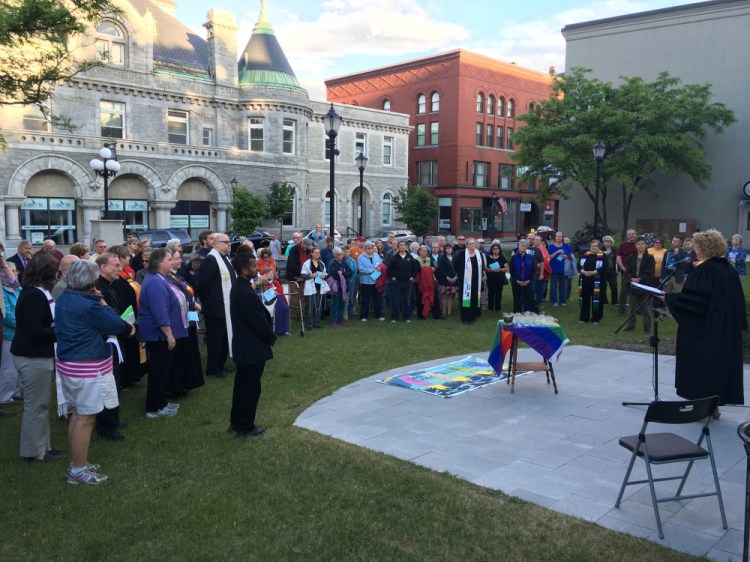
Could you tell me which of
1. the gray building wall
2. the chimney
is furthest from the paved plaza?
the chimney

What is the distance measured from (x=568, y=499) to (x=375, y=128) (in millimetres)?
45005

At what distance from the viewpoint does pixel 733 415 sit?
7371 millimetres

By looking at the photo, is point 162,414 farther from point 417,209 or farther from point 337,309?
point 417,209

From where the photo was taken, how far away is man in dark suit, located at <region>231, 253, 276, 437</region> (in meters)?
6.29

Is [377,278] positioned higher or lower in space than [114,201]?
lower

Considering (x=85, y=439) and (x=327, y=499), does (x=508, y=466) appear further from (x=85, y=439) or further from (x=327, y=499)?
(x=85, y=439)

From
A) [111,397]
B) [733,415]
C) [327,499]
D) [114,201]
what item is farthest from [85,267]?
[114,201]

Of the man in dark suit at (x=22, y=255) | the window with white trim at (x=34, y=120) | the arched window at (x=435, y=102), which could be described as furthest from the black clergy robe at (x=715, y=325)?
the arched window at (x=435, y=102)

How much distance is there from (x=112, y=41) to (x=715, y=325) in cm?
3711

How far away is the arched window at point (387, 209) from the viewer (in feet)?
162

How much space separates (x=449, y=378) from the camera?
29.4 feet

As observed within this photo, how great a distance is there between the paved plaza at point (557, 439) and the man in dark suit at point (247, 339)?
0.80 meters

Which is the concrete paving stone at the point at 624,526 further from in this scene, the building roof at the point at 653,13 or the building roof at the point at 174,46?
the building roof at the point at 174,46

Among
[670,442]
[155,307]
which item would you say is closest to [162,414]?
[155,307]
